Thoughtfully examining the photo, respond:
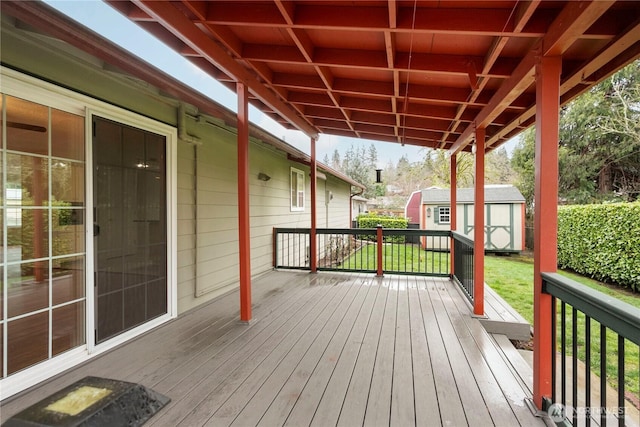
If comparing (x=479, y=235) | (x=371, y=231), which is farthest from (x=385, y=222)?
(x=479, y=235)

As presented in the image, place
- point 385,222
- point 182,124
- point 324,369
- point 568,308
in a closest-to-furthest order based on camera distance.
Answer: point 324,369 → point 182,124 → point 568,308 → point 385,222

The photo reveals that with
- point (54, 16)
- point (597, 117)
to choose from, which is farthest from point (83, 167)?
point (597, 117)

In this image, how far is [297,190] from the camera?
7.82m

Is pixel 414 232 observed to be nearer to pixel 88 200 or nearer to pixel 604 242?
pixel 604 242

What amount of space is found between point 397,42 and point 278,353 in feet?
9.59

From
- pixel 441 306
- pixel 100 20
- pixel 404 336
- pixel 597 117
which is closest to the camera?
pixel 404 336

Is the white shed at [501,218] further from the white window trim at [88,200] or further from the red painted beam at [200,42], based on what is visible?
the white window trim at [88,200]

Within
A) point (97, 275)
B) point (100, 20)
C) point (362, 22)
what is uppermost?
point (100, 20)

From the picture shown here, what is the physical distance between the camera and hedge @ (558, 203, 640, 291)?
587 centimetres

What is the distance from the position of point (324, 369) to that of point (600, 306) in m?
1.83

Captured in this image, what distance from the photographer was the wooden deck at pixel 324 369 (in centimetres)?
190

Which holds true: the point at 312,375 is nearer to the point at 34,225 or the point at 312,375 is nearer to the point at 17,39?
the point at 34,225

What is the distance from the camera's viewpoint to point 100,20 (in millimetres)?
3402

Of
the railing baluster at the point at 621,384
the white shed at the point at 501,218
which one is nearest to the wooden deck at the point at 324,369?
the railing baluster at the point at 621,384
